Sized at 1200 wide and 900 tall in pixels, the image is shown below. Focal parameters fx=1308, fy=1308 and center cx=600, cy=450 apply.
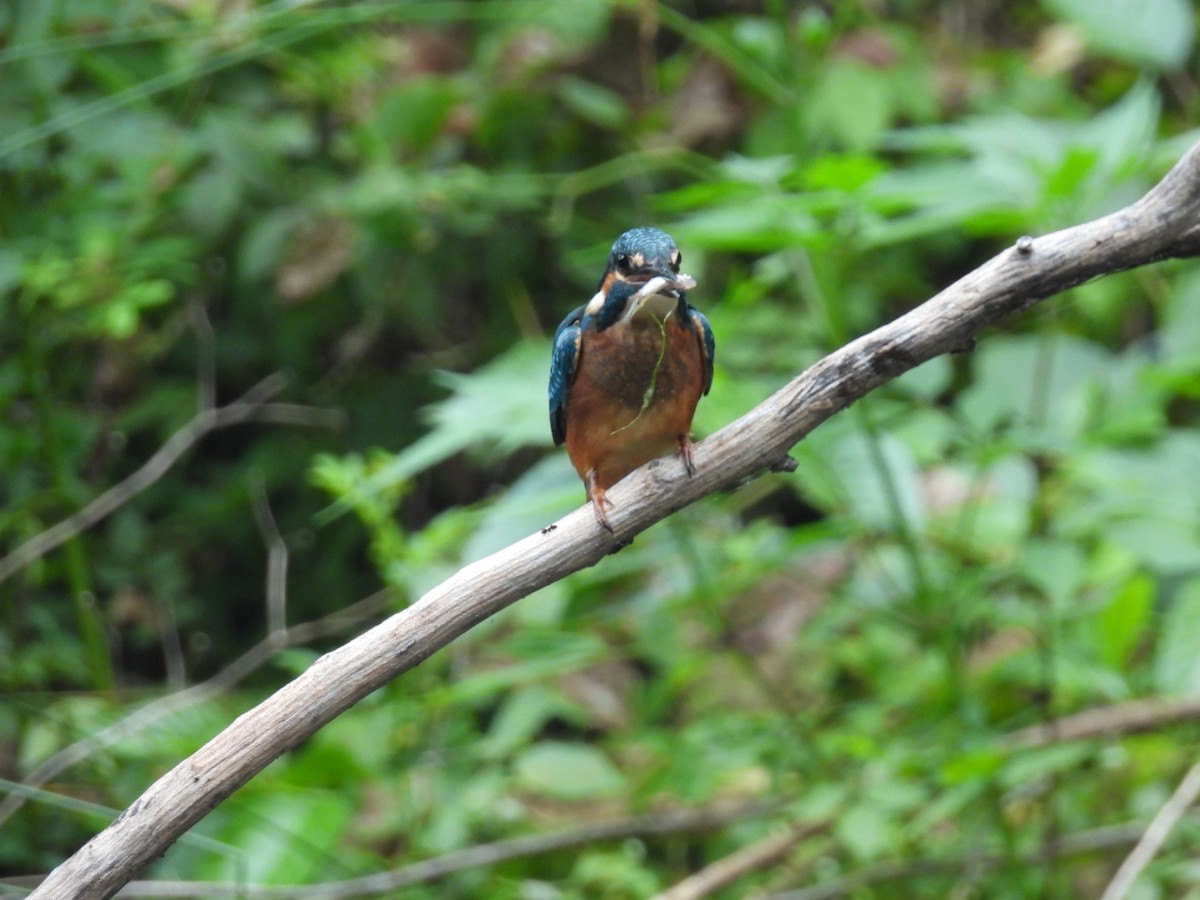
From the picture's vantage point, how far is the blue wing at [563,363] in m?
2.49

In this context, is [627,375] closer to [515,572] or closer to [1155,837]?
[515,572]

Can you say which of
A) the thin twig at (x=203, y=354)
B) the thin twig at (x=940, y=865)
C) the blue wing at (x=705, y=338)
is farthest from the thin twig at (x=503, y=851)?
the thin twig at (x=203, y=354)

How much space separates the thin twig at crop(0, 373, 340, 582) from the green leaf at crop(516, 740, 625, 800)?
1.37 m

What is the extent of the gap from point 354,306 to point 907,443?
8.76 feet

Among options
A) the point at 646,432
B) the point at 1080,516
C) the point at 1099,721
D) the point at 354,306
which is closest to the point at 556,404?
the point at 646,432

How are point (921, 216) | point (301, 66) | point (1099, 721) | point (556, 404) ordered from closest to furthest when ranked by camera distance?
point (556, 404) < point (921, 216) < point (1099, 721) < point (301, 66)

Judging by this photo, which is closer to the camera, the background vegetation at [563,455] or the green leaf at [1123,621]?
the background vegetation at [563,455]

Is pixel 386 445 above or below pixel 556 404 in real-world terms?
above

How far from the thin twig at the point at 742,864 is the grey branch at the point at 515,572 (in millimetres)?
2158

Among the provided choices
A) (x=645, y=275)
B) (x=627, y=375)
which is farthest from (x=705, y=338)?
(x=645, y=275)

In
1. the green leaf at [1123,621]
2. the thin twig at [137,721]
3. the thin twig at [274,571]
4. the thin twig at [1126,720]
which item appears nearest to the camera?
the green leaf at [1123,621]

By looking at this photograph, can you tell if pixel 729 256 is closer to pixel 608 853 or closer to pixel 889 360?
pixel 608 853

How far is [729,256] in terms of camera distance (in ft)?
16.8

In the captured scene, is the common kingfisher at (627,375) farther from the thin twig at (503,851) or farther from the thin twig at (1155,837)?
the thin twig at (1155,837)
